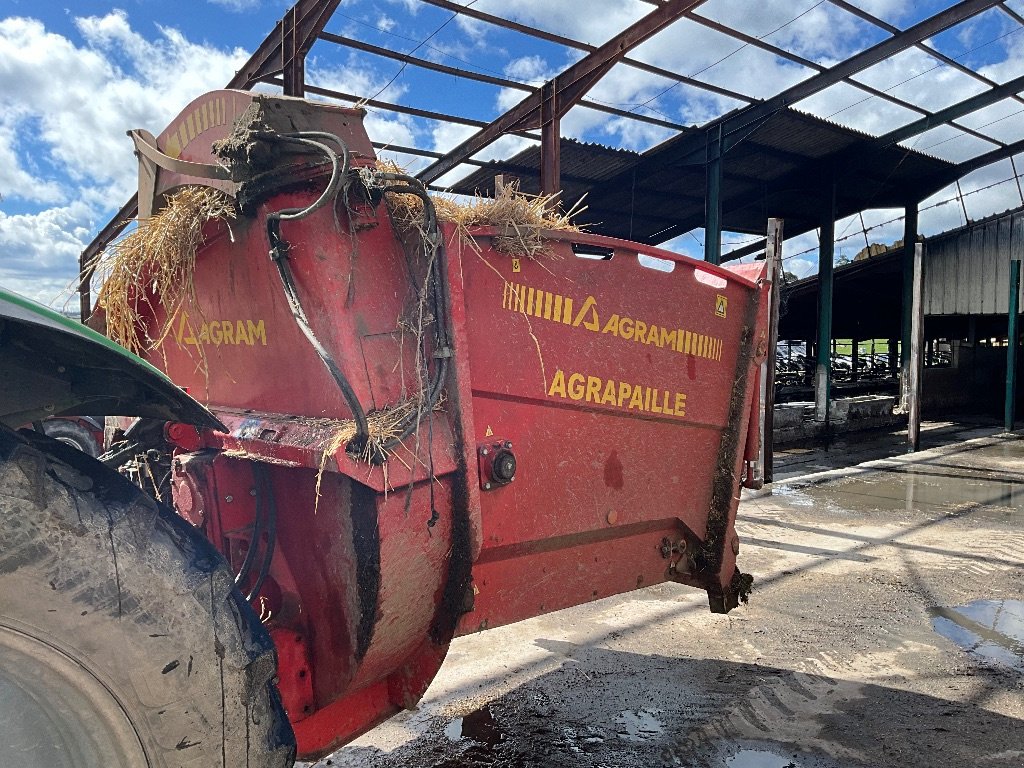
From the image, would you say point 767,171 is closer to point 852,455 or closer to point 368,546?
point 852,455

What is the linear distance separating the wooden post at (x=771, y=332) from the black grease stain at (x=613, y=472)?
116 cm

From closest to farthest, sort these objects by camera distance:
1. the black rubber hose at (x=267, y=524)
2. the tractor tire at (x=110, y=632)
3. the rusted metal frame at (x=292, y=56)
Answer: the tractor tire at (x=110, y=632) < the black rubber hose at (x=267, y=524) < the rusted metal frame at (x=292, y=56)

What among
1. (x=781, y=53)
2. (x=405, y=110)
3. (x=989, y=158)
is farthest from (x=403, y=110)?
(x=989, y=158)

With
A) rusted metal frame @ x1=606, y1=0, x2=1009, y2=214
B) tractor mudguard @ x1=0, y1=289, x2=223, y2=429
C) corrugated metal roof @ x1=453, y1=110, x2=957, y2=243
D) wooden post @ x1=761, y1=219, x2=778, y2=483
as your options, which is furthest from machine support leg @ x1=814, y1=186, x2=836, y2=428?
tractor mudguard @ x1=0, y1=289, x2=223, y2=429

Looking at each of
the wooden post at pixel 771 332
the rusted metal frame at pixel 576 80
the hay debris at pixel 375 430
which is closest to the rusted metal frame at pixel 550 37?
the rusted metal frame at pixel 576 80

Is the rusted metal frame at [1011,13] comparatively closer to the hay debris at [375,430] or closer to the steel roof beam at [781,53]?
the steel roof beam at [781,53]

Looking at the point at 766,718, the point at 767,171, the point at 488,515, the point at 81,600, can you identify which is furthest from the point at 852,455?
the point at 81,600

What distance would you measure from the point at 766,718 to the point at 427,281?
257 centimetres

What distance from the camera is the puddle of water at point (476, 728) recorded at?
3.11 metres

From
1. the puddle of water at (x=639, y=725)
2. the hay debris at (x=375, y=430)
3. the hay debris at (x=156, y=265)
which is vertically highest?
the hay debris at (x=156, y=265)

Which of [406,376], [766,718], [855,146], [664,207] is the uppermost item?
[855,146]

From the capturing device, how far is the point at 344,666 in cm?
208

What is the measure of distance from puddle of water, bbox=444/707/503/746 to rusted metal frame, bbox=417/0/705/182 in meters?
5.59

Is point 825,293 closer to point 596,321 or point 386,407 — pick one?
point 596,321
